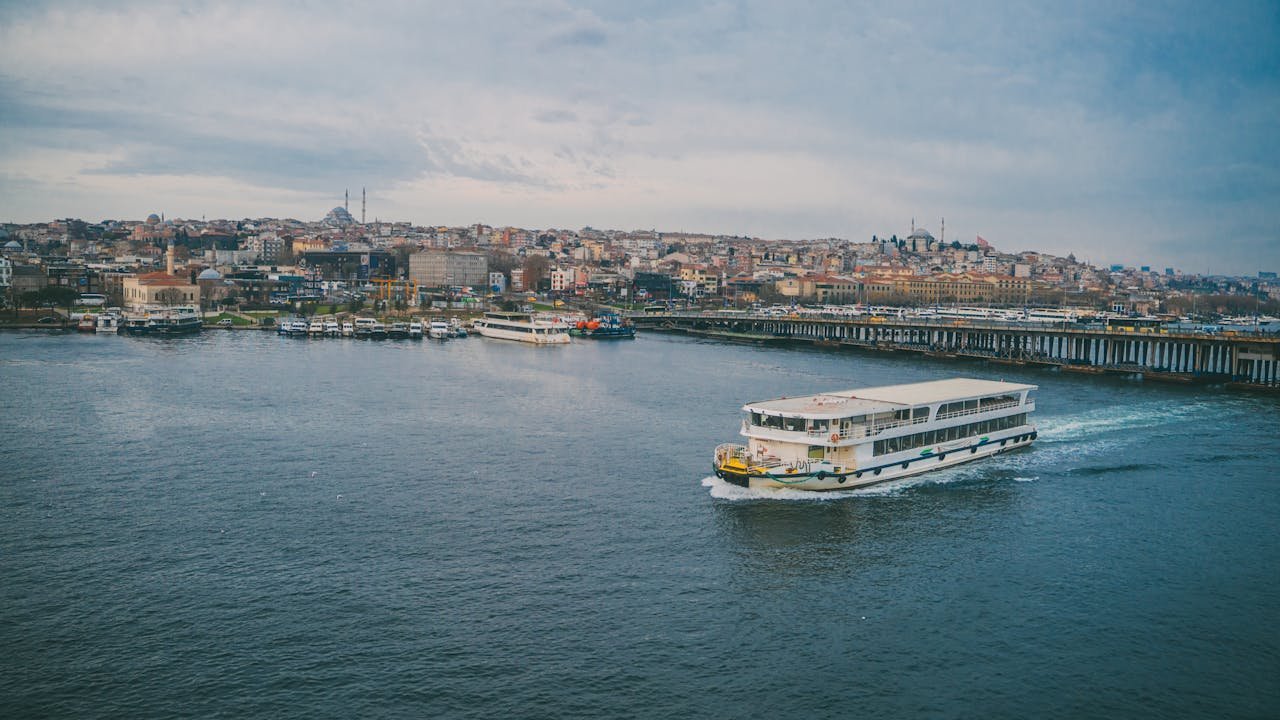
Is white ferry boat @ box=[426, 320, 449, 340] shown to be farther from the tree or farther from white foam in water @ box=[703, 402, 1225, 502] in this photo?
white foam in water @ box=[703, 402, 1225, 502]

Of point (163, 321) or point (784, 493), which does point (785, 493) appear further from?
point (163, 321)

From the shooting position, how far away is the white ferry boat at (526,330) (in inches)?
3317

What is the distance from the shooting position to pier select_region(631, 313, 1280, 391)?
198ft

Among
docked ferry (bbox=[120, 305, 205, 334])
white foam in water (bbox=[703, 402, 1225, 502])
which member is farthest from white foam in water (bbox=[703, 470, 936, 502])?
docked ferry (bbox=[120, 305, 205, 334])

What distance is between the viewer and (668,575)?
2111cm

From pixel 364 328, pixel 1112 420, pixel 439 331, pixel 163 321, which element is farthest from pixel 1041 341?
pixel 163 321

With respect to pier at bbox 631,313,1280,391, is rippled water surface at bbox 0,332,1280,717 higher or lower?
lower

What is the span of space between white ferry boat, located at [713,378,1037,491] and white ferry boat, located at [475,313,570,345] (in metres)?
52.4

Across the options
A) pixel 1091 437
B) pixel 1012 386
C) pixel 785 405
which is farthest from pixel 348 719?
pixel 1091 437

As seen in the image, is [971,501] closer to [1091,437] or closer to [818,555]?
[818,555]

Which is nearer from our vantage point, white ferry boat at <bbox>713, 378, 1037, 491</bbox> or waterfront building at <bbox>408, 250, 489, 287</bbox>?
white ferry boat at <bbox>713, 378, 1037, 491</bbox>

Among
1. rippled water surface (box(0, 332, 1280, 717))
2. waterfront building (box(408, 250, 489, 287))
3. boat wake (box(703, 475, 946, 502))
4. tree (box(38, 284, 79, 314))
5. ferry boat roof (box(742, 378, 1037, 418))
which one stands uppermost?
waterfront building (box(408, 250, 489, 287))

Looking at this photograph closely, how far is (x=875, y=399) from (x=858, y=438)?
3.75 m

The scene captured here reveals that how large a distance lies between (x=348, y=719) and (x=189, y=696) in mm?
2808
